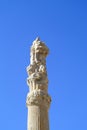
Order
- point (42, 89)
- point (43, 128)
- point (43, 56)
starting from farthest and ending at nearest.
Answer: point (43, 56), point (42, 89), point (43, 128)

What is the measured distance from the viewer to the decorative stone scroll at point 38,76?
16.0 m

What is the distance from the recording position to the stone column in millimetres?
15227

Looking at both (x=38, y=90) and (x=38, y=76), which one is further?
(x=38, y=76)

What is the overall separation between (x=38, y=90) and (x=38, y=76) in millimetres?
850

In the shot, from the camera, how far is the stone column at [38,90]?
15.2m

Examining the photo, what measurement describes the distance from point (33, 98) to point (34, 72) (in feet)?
5.36

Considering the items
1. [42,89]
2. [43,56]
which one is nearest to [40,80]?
[42,89]

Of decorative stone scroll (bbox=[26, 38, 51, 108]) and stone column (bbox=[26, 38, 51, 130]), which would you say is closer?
stone column (bbox=[26, 38, 51, 130])

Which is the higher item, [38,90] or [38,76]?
[38,76]

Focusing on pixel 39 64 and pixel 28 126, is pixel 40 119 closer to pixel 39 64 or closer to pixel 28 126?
pixel 28 126

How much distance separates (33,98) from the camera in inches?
627

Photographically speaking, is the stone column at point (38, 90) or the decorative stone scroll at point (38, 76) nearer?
the stone column at point (38, 90)

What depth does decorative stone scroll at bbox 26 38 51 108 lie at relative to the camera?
16.0 m

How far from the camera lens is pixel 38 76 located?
16.7 metres
